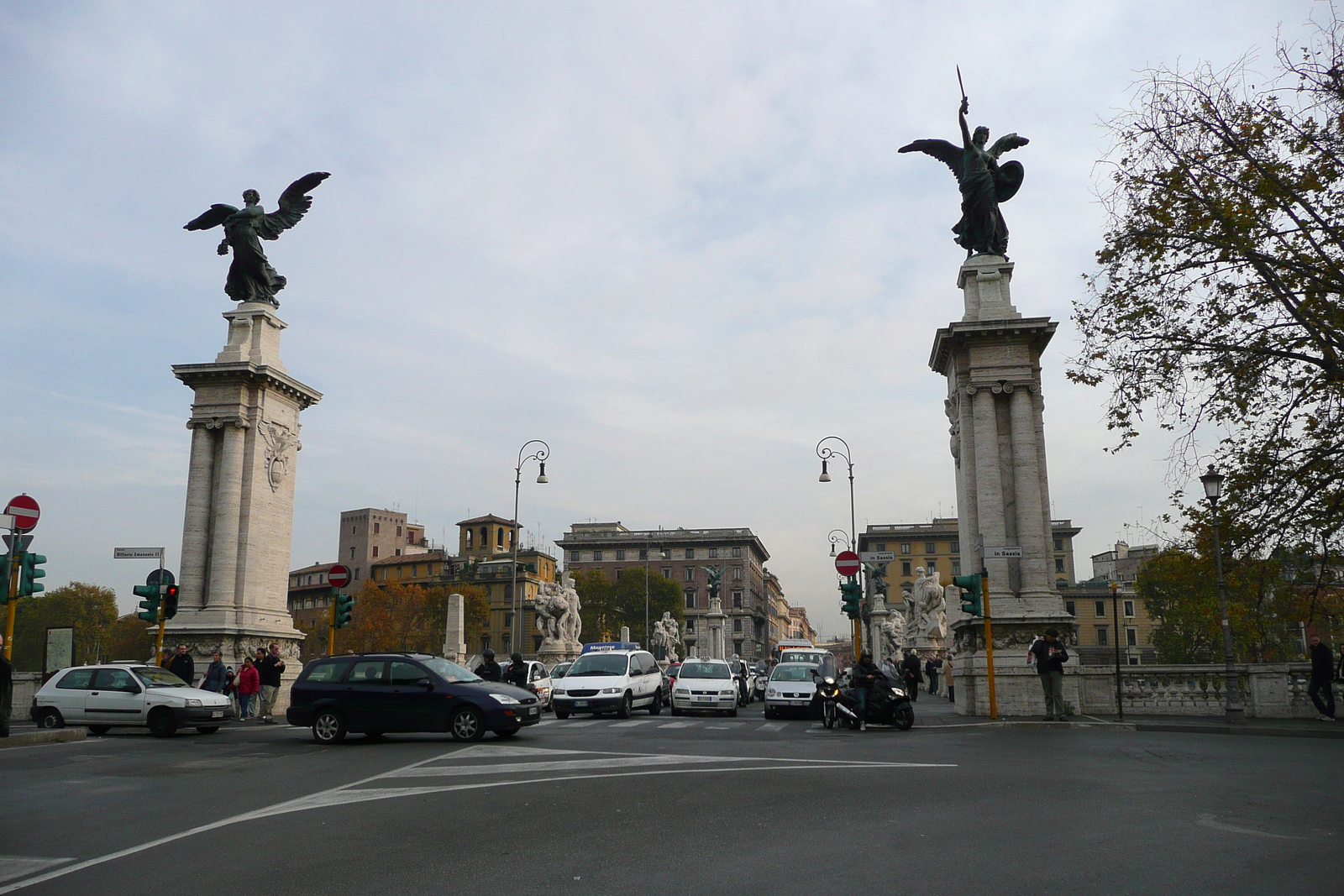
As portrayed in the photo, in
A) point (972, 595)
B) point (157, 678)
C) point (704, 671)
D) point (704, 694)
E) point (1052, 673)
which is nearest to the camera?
point (157, 678)

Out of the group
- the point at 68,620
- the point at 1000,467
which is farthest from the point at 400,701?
the point at 68,620

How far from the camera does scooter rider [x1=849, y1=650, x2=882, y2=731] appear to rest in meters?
18.6

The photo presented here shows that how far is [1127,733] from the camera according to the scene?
658 inches

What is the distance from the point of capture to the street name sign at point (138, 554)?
20469 mm

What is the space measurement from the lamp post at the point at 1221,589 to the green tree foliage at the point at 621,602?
3258 inches

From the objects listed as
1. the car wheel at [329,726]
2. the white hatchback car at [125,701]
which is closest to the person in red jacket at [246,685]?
the white hatchback car at [125,701]

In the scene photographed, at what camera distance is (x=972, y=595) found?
2084 cm

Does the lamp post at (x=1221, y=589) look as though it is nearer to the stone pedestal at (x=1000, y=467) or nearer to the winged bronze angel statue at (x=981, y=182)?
the stone pedestal at (x=1000, y=467)

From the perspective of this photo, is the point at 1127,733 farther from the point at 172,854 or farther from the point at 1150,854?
the point at 172,854

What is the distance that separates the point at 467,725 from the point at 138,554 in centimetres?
939

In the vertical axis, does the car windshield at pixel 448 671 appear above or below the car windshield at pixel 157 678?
above

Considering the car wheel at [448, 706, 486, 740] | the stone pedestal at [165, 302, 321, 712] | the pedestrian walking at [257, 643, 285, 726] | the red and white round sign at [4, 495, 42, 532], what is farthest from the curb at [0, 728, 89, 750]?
the stone pedestal at [165, 302, 321, 712]

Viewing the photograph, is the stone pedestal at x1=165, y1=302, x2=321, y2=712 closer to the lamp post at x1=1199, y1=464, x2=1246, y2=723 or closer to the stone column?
the stone column

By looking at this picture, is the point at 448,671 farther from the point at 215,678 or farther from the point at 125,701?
the point at 215,678
